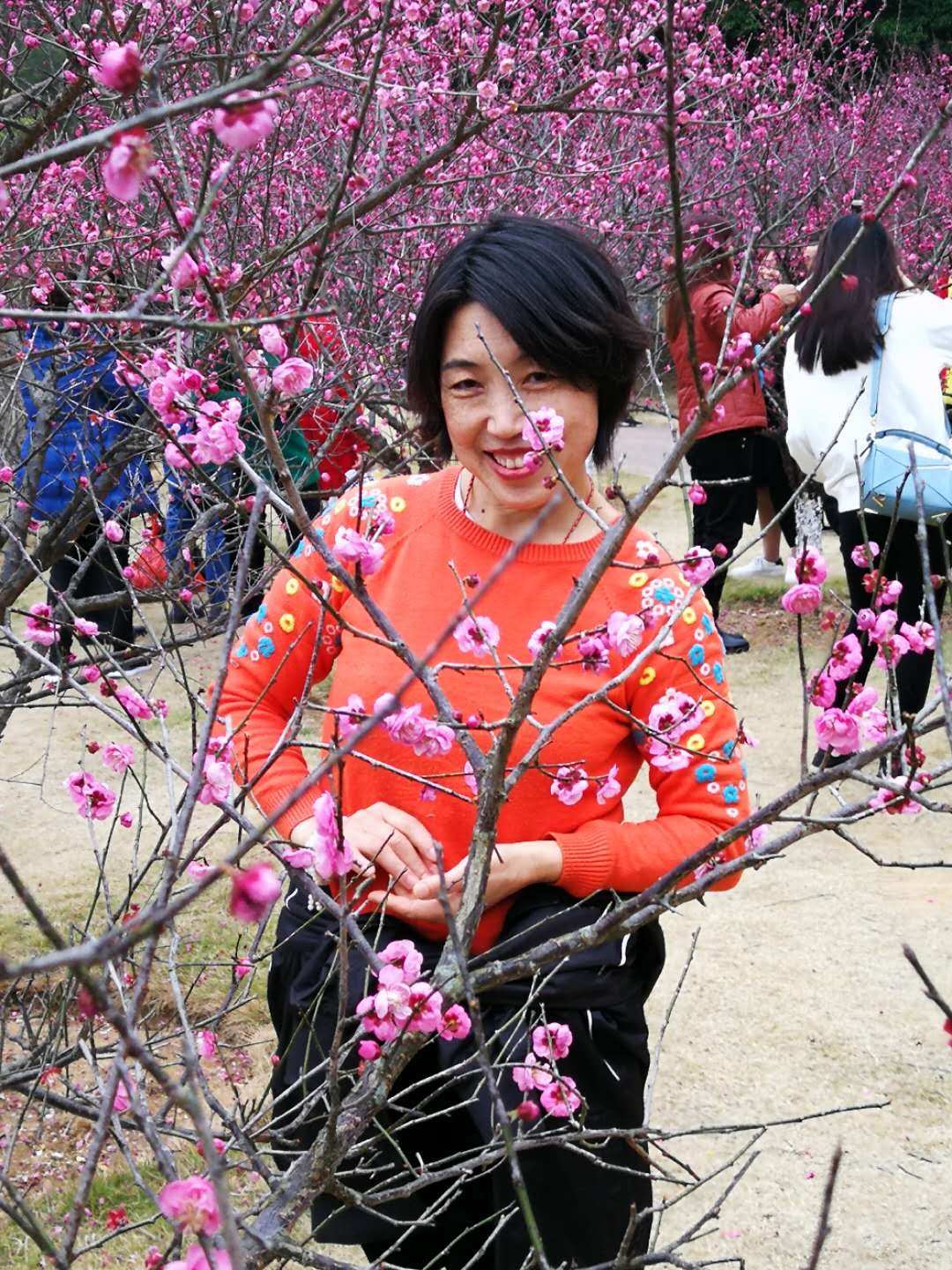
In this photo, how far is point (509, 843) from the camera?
1.69m

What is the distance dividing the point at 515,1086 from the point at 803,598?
747mm

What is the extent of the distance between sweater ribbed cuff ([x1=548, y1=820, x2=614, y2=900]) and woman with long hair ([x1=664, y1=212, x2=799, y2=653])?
3.40 metres

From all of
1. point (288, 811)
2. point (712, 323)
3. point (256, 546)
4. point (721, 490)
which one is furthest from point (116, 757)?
point (721, 490)

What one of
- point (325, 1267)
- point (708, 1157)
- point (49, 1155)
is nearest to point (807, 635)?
point (708, 1157)

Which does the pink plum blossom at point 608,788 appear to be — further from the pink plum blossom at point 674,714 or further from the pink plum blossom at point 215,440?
the pink plum blossom at point 215,440

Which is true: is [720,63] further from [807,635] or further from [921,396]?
[921,396]

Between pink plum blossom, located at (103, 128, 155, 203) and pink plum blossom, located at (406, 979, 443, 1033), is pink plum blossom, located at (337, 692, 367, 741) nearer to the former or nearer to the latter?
pink plum blossom, located at (406, 979, 443, 1033)

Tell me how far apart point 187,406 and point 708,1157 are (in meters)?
2.68

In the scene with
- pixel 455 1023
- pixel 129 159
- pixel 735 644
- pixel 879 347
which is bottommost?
pixel 735 644

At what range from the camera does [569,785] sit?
5.54ft

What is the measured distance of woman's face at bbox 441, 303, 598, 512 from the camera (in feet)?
5.74

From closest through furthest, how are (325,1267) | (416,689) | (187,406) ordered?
(325,1267) < (187,406) < (416,689)

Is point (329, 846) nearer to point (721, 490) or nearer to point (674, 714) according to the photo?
point (674, 714)

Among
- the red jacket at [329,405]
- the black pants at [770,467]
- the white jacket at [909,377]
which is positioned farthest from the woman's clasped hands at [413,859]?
the black pants at [770,467]
